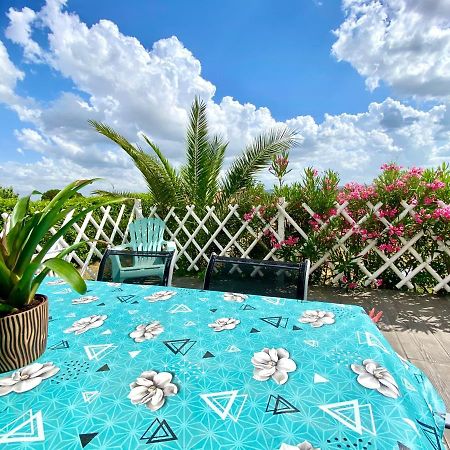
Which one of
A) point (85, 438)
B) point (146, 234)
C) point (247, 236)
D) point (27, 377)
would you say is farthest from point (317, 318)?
point (146, 234)

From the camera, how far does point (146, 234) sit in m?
3.79

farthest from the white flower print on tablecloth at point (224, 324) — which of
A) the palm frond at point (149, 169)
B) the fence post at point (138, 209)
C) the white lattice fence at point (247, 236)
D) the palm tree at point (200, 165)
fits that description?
the fence post at point (138, 209)

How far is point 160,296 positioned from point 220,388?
626 millimetres

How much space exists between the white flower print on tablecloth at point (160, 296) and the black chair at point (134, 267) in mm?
247

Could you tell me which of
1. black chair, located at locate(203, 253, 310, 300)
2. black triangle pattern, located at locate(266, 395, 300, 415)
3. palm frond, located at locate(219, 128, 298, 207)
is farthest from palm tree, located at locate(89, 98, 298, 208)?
black triangle pattern, located at locate(266, 395, 300, 415)

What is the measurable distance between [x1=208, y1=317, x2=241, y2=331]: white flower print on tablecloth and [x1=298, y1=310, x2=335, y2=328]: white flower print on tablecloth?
21cm

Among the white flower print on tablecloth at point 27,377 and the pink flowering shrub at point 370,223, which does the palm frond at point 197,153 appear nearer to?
the pink flowering shrub at point 370,223

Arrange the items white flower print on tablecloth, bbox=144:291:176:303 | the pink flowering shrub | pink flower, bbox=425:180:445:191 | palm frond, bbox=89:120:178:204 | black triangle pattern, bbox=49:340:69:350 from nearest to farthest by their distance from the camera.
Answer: black triangle pattern, bbox=49:340:69:350
white flower print on tablecloth, bbox=144:291:176:303
pink flower, bbox=425:180:445:191
the pink flowering shrub
palm frond, bbox=89:120:178:204

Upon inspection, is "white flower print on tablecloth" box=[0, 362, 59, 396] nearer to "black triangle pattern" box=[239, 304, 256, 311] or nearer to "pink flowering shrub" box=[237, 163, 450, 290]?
"black triangle pattern" box=[239, 304, 256, 311]

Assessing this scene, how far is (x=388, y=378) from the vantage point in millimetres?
654

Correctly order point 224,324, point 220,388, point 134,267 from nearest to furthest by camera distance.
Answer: point 220,388 → point 224,324 → point 134,267

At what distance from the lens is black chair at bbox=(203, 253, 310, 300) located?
1.24m

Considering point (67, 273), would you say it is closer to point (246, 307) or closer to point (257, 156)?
point (246, 307)

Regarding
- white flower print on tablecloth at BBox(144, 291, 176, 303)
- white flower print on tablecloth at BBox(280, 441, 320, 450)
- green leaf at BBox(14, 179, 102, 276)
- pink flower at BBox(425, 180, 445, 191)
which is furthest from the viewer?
pink flower at BBox(425, 180, 445, 191)
